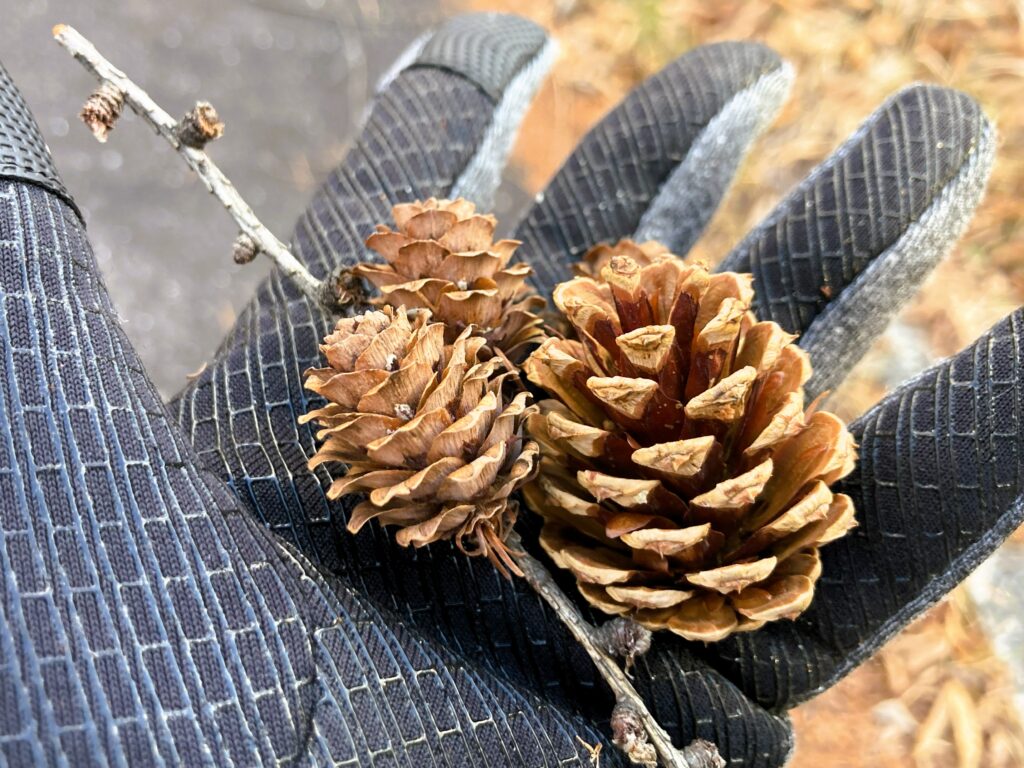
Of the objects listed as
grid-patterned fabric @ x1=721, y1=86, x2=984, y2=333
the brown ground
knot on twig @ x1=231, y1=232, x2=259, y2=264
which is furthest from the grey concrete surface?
grid-patterned fabric @ x1=721, y1=86, x2=984, y2=333

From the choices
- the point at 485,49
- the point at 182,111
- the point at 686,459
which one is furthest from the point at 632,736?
the point at 182,111

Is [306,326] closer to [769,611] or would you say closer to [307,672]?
[307,672]

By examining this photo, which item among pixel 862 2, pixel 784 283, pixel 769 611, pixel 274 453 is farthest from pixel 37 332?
pixel 862 2

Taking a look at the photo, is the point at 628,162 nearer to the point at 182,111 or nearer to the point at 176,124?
the point at 176,124

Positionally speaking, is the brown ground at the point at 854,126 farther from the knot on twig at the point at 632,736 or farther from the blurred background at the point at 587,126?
the knot on twig at the point at 632,736

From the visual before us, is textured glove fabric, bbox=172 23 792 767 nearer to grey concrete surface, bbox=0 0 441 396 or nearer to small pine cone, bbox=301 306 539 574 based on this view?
small pine cone, bbox=301 306 539 574

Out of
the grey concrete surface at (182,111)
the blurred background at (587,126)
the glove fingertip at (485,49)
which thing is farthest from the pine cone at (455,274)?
the grey concrete surface at (182,111)
